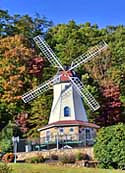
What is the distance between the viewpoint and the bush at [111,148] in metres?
25.4

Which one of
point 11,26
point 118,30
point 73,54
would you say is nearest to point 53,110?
point 73,54

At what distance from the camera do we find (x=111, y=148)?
25.9m

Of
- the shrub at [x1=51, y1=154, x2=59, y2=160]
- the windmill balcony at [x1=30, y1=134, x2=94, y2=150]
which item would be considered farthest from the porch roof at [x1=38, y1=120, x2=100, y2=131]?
the shrub at [x1=51, y1=154, x2=59, y2=160]

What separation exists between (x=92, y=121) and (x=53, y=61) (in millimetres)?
6893

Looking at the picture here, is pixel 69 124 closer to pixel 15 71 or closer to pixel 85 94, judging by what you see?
pixel 85 94

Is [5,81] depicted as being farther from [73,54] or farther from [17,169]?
[17,169]

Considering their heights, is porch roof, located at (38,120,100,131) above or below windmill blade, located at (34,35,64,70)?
below

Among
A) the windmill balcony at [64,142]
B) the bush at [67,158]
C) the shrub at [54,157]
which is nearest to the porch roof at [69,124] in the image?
the windmill balcony at [64,142]

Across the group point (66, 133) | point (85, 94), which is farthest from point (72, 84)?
point (66, 133)

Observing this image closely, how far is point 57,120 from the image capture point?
3953 centimetres

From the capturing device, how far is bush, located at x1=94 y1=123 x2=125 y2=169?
83.5 feet

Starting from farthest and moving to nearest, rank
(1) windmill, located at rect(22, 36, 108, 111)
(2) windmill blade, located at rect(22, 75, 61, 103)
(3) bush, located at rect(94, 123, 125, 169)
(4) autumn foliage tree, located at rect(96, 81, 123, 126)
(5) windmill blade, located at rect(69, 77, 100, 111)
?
(4) autumn foliage tree, located at rect(96, 81, 123, 126) < (2) windmill blade, located at rect(22, 75, 61, 103) < (1) windmill, located at rect(22, 36, 108, 111) < (5) windmill blade, located at rect(69, 77, 100, 111) < (3) bush, located at rect(94, 123, 125, 169)

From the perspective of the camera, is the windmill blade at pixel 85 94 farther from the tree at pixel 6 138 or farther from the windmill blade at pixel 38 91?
the tree at pixel 6 138

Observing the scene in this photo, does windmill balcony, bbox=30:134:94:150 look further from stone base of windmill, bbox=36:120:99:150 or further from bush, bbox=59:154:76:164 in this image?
bush, bbox=59:154:76:164
